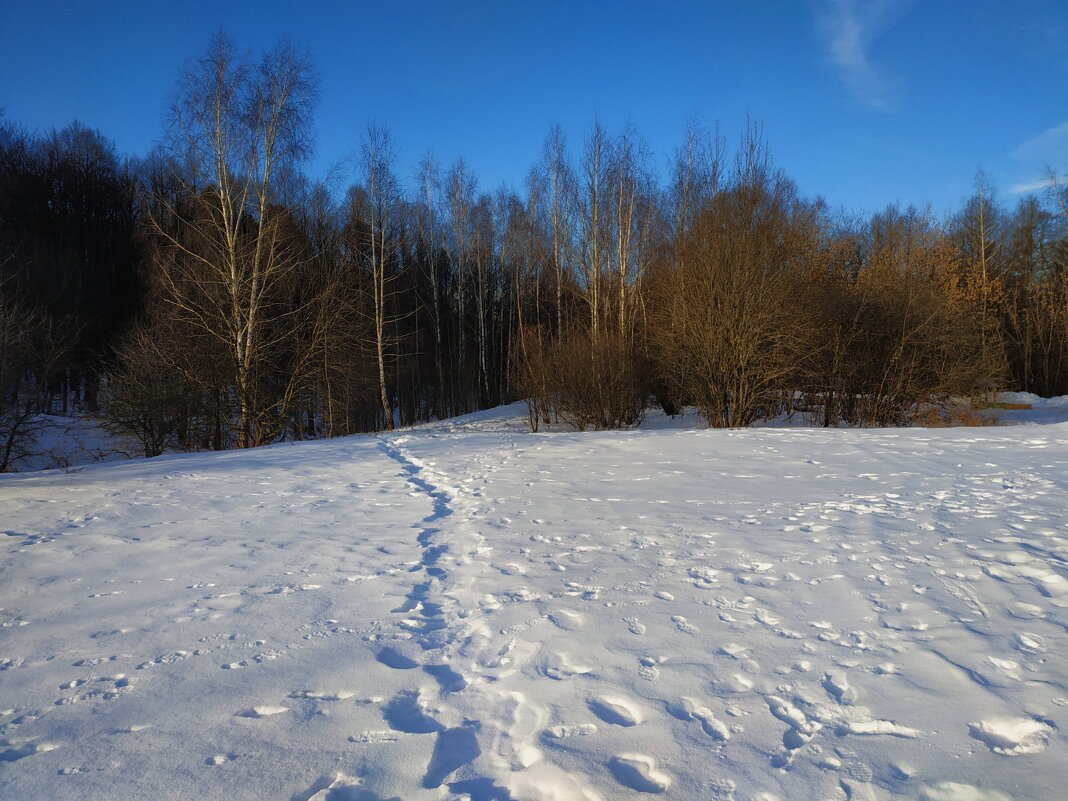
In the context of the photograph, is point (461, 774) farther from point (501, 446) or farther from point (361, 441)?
point (361, 441)

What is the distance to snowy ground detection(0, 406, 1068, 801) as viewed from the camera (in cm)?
218

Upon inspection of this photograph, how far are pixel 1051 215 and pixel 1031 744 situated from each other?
3974 centimetres

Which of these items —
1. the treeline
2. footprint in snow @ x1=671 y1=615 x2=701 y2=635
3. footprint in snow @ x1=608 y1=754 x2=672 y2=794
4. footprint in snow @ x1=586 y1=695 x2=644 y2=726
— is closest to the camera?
footprint in snow @ x1=608 y1=754 x2=672 y2=794

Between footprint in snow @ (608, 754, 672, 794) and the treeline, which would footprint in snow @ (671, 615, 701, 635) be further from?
the treeline

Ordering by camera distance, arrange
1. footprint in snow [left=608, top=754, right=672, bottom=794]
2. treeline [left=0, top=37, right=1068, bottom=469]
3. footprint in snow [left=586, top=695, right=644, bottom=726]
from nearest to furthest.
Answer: footprint in snow [left=608, top=754, right=672, bottom=794] → footprint in snow [left=586, top=695, right=644, bottom=726] → treeline [left=0, top=37, right=1068, bottom=469]

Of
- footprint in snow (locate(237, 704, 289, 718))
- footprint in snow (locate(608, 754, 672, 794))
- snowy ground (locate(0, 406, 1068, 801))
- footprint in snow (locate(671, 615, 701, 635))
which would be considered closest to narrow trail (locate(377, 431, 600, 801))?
snowy ground (locate(0, 406, 1068, 801))

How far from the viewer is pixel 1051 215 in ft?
102

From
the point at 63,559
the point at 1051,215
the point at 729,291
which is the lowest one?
the point at 63,559

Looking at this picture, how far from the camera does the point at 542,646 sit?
3133 mm

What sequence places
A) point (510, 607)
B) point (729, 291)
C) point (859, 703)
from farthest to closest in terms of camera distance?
point (729, 291) < point (510, 607) < point (859, 703)

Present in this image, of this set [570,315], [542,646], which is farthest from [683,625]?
[570,315]

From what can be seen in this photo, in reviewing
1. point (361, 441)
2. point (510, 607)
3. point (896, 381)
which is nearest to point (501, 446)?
point (361, 441)

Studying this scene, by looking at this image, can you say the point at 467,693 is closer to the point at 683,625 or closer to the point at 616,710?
the point at 616,710

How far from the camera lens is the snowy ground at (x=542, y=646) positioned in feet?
7.15
